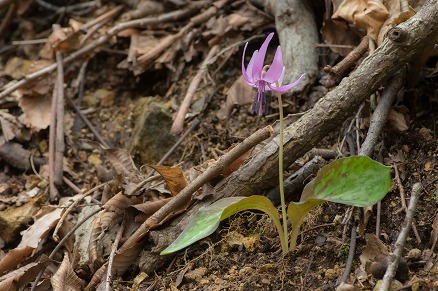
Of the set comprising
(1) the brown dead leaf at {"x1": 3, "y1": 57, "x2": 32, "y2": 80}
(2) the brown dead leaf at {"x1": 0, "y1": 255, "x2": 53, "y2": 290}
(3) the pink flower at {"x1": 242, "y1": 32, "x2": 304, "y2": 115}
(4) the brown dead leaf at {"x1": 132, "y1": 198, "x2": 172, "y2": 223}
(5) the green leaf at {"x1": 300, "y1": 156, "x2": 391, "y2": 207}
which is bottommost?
(2) the brown dead leaf at {"x1": 0, "y1": 255, "x2": 53, "y2": 290}

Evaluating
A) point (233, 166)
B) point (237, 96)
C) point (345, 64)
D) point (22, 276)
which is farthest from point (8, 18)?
point (345, 64)

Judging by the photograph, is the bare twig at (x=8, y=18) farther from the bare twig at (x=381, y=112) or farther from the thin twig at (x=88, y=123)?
A: the bare twig at (x=381, y=112)

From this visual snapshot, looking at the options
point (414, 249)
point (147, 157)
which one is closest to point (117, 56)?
point (147, 157)

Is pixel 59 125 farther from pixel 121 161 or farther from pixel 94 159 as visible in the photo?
pixel 121 161

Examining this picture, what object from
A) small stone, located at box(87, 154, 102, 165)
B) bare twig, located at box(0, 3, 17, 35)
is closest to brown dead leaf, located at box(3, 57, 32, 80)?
bare twig, located at box(0, 3, 17, 35)

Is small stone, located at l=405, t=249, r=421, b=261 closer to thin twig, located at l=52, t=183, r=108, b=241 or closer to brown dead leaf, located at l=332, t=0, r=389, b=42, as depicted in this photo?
brown dead leaf, located at l=332, t=0, r=389, b=42

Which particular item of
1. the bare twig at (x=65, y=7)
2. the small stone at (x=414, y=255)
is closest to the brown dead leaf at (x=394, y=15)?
the small stone at (x=414, y=255)

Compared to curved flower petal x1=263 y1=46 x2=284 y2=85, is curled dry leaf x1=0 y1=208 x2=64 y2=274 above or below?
below
